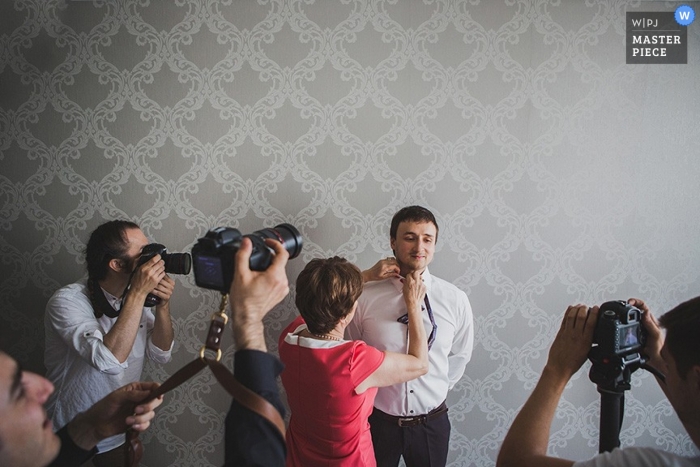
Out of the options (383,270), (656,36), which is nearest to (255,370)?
(383,270)

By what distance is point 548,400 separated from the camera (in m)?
0.91

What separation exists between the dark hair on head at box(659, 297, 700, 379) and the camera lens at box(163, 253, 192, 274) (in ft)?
4.68

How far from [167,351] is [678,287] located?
2.29 metres

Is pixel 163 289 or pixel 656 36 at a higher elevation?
pixel 656 36

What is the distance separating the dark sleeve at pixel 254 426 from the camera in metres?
0.73

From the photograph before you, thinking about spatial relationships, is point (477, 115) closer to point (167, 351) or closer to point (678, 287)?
point (678, 287)

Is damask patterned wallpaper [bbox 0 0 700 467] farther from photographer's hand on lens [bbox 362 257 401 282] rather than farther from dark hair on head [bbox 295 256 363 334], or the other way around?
dark hair on head [bbox 295 256 363 334]

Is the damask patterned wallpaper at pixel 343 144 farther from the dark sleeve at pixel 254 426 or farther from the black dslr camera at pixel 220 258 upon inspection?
the dark sleeve at pixel 254 426

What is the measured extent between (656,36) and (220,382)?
2278 mm

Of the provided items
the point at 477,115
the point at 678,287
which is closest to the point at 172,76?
the point at 477,115

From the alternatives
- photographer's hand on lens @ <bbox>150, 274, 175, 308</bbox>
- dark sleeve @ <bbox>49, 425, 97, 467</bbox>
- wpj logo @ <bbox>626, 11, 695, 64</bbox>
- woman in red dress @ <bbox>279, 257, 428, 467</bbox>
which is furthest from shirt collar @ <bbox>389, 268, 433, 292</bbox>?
wpj logo @ <bbox>626, 11, 695, 64</bbox>

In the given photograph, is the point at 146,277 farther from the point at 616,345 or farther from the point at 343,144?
the point at 616,345

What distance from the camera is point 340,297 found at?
132cm

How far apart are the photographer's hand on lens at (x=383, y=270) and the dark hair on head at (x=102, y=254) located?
3.08 ft
